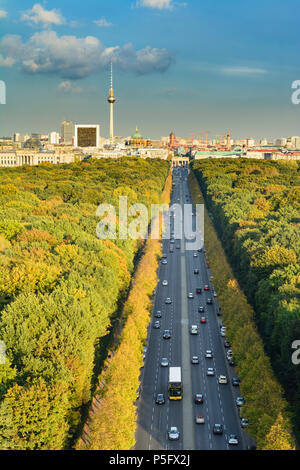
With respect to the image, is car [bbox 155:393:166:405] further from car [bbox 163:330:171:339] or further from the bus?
car [bbox 163:330:171:339]

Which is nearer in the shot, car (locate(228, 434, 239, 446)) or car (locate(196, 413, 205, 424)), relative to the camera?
car (locate(228, 434, 239, 446))

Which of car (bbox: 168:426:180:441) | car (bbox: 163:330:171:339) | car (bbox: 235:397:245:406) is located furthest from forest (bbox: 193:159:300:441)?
car (bbox: 163:330:171:339)

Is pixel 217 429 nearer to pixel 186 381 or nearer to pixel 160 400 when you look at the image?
pixel 160 400

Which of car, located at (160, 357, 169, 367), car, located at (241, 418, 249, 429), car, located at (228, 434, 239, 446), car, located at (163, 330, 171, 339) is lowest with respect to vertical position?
car, located at (228, 434, 239, 446)

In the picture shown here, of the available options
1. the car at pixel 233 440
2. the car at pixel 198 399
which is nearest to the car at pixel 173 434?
the car at pixel 233 440

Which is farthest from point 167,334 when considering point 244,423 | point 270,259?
point 244,423

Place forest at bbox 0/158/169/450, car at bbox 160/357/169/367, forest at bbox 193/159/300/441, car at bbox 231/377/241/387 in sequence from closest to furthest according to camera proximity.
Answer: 1. forest at bbox 0/158/169/450
2. forest at bbox 193/159/300/441
3. car at bbox 231/377/241/387
4. car at bbox 160/357/169/367
